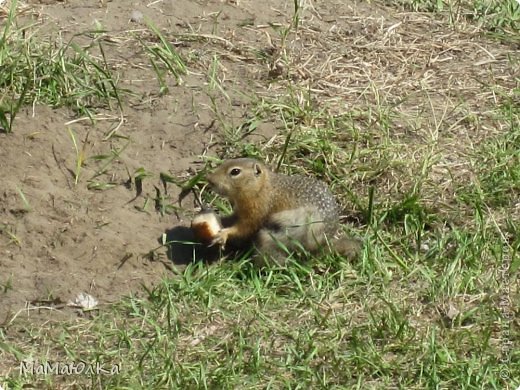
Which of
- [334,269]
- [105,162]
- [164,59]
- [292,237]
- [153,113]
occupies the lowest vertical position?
[334,269]

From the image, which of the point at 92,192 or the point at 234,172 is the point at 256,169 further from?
the point at 92,192

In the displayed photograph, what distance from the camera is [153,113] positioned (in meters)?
8.00

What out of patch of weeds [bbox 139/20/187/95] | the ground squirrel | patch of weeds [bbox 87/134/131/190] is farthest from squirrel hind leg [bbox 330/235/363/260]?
patch of weeds [bbox 139/20/187/95]

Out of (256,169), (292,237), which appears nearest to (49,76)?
(256,169)

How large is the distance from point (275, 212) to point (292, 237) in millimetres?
260

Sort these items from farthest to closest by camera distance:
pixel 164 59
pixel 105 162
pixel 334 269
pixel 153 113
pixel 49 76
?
pixel 164 59
pixel 153 113
pixel 49 76
pixel 105 162
pixel 334 269

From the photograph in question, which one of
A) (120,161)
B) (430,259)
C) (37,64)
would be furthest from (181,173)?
(430,259)

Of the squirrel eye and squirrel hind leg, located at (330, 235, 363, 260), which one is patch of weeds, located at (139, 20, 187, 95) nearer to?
the squirrel eye

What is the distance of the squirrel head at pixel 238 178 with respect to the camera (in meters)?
7.36

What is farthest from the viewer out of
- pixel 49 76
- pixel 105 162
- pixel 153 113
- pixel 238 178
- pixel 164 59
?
pixel 164 59

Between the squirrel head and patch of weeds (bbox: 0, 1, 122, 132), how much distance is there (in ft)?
3.22

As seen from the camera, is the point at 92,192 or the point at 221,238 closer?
the point at 221,238

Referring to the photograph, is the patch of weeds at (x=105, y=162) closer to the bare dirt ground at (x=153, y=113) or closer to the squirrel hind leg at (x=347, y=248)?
→ the bare dirt ground at (x=153, y=113)

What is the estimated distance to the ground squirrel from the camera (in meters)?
7.18
